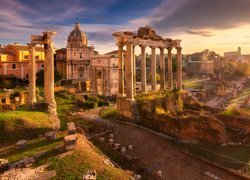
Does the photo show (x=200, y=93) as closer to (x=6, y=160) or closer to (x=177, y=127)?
(x=177, y=127)

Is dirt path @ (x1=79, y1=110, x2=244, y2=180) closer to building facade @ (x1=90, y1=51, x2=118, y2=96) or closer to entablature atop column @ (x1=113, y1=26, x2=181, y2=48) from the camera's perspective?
entablature atop column @ (x1=113, y1=26, x2=181, y2=48)

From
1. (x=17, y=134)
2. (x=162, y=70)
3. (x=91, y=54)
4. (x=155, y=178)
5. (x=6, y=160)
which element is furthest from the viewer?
Answer: (x=91, y=54)

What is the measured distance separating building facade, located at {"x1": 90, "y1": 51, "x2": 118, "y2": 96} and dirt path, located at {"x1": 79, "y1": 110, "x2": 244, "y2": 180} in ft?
83.2

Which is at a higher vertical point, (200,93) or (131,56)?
(131,56)

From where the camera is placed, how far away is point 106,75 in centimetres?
4272

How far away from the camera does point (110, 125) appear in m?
18.3

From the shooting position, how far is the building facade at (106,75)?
138ft

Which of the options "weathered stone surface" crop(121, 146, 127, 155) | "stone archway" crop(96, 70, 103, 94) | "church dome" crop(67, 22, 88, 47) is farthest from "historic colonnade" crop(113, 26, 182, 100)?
"church dome" crop(67, 22, 88, 47)

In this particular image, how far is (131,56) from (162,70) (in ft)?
20.2

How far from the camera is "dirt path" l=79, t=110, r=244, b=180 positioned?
39.2 feet

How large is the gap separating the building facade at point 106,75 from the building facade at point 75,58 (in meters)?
5.36

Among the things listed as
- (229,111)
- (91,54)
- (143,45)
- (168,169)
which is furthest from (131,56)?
(91,54)

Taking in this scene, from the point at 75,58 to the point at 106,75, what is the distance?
30.9 feet

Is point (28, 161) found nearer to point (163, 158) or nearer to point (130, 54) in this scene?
point (163, 158)
